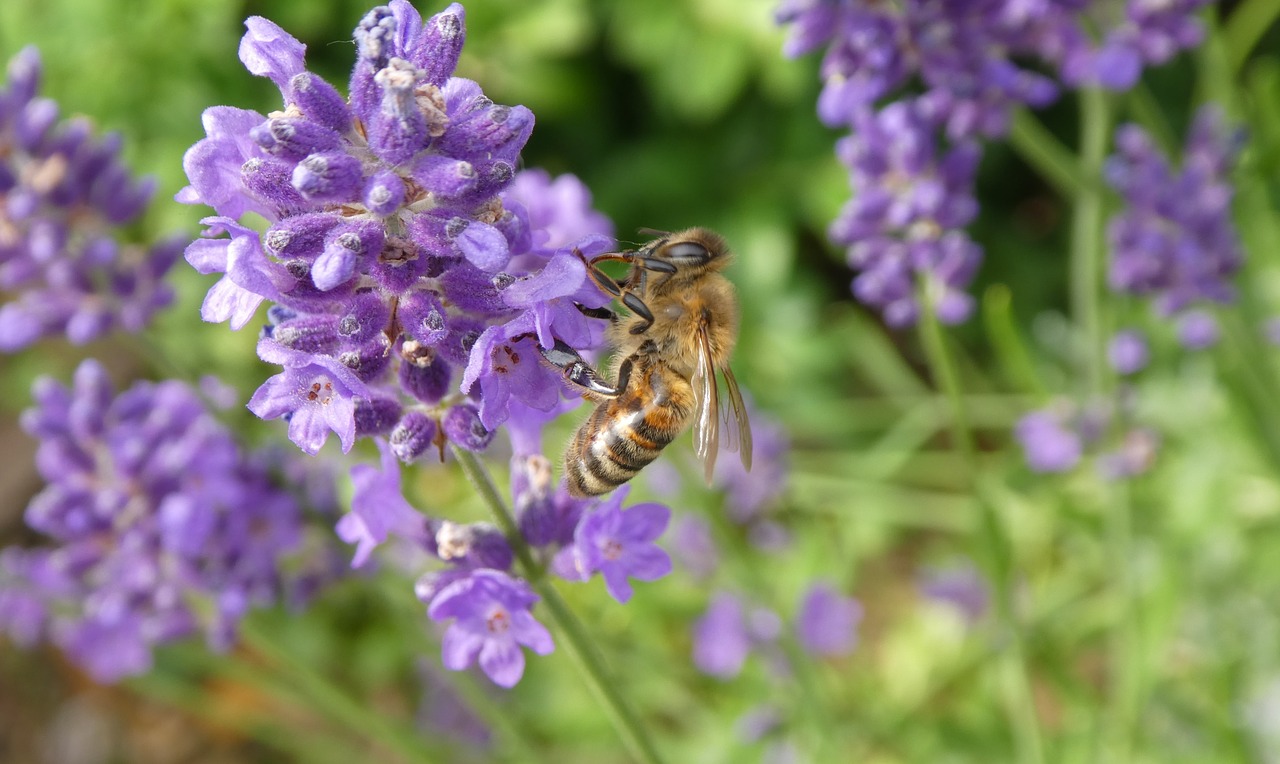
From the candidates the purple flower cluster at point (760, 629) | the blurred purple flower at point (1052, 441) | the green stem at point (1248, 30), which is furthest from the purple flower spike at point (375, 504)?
the green stem at point (1248, 30)

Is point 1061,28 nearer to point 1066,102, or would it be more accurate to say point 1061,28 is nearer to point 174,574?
point 174,574

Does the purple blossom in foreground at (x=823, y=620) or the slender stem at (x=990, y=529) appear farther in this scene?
the purple blossom in foreground at (x=823, y=620)

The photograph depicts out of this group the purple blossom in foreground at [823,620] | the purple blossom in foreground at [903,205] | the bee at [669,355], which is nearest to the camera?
the bee at [669,355]

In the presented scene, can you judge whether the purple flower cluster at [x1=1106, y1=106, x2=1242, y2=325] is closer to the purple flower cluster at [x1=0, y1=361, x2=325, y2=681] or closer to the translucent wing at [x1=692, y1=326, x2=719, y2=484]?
the translucent wing at [x1=692, y1=326, x2=719, y2=484]

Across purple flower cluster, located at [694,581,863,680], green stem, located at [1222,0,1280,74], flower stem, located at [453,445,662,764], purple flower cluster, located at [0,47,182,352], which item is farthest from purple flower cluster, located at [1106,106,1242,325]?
purple flower cluster, located at [0,47,182,352]

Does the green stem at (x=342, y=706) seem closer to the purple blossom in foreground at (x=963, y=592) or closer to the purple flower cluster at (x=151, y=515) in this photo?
the purple flower cluster at (x=151, y=515)

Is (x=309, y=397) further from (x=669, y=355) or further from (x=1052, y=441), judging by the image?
(x=1052, y=441)

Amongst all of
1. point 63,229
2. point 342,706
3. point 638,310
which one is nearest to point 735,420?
point 638,310
